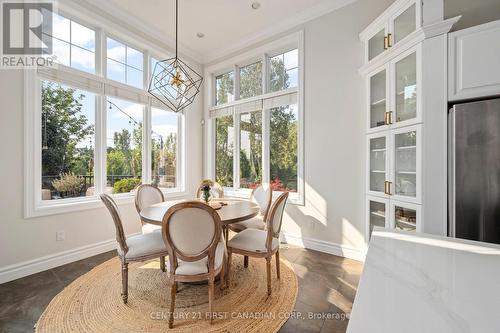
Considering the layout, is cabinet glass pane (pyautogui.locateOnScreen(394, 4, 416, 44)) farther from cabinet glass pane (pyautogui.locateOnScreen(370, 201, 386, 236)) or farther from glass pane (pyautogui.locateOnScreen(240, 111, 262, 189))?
glass pane (pyautogui.locateOnScreen(240, 111, 262, 189))

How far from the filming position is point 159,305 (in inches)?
79.7

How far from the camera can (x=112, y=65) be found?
3.47 m

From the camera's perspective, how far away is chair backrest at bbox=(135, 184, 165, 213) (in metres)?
2.88

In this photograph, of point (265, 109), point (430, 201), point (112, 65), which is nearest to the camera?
point (430, 201)

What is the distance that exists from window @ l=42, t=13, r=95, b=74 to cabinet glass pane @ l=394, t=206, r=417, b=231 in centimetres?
430

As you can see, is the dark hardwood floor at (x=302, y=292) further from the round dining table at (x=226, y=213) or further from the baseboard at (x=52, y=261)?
the round dining table at (x=226, y=213)

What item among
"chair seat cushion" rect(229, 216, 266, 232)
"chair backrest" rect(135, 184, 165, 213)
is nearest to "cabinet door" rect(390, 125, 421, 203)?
"chair seat cushion" rect(229, 216, 266, 232)

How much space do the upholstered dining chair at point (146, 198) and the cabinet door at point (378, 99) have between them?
2.87m

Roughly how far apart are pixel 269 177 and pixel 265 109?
120 cm

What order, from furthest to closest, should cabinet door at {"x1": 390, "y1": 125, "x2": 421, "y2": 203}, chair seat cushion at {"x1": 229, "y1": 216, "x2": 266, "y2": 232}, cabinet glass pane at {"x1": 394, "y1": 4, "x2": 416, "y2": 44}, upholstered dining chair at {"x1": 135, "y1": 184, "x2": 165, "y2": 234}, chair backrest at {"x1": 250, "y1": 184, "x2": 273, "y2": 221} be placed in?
chair backrest at {"x1": 250, "y1": 184, "x2": 273, "y2": 221}
chair seat cushion at {"x1": 229, "y1": 216, "x2": 266, "y2": 232}
upholstered dining chair at {"x1": 135, "y1": 184, "x2": 165, "y2": 234}
cabinet glass pane at {"x1": 394, "y1": 4, "x2": 416, "y2": 44}
cabinet door at {"x1": 390, "y1": 125, "x2": 421, "y2": 203}

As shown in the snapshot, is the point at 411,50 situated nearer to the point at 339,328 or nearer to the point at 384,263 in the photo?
the point at 384,263

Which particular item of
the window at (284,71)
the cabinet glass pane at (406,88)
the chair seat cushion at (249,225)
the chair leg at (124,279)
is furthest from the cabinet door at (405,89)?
the chair leg at (124,279)

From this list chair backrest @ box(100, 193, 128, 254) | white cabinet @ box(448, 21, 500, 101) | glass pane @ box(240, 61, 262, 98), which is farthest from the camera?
glass pane @ box(240, 61, 262, 98)

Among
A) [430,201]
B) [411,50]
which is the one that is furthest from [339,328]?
[411,50]
